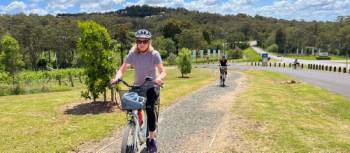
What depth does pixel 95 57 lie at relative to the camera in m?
16.3

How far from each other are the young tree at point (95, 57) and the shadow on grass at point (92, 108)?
596 millimetres

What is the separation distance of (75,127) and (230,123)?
4.05 metres

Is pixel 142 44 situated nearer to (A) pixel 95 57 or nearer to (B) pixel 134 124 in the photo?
(B) pixel 134 124

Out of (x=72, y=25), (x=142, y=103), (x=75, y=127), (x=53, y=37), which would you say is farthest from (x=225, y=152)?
(x=72, y=25)

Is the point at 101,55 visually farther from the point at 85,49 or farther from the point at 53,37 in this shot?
the point at 53,37

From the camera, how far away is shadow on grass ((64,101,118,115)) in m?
15.2

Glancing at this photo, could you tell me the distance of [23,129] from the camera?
36.1ft

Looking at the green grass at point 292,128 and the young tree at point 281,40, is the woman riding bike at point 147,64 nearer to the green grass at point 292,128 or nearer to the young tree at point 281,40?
the green grass at point 292,128

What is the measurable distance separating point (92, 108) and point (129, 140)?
10203mm

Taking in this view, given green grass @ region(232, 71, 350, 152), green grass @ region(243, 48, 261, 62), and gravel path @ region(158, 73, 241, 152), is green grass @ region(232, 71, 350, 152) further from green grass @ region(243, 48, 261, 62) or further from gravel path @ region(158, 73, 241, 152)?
green grass @ region(243, 48, 261, 62)

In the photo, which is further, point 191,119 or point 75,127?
point 191,119

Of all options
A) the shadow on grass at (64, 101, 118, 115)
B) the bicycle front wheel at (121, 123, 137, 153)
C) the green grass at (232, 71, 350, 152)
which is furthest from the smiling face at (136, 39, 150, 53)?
the shadow on grass at (64, 101, 118, 115)

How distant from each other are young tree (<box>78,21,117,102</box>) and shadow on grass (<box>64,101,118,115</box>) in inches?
23.5

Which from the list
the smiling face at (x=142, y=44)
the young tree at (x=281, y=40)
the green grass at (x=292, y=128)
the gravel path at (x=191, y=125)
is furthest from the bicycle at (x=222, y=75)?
the young tree at (x=281, y=40)
